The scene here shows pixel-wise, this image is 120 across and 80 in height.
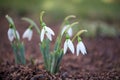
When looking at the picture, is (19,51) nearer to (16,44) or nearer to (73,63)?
(16,44)

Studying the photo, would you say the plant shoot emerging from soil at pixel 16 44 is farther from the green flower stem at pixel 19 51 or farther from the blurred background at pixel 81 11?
the blurred background at pixel 81 11

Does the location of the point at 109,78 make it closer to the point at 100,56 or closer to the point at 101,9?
the point at 100,56

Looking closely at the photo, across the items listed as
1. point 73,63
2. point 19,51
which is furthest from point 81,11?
point 19,51

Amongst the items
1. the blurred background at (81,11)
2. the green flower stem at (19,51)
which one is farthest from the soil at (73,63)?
the blurred background at (81,11)

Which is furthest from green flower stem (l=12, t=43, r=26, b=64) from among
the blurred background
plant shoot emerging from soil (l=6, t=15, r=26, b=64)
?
the blurred background

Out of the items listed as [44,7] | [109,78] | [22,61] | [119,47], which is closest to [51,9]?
[44,7]

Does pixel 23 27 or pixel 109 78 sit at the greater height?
pixel 23 27
